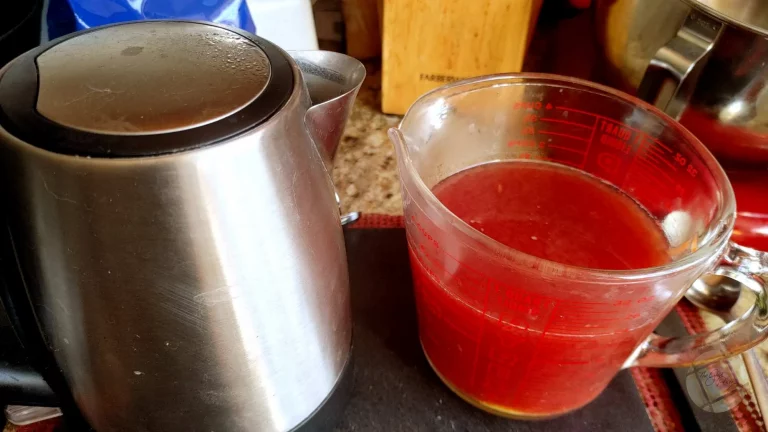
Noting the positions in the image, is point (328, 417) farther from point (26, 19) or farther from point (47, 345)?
point (26, 19)

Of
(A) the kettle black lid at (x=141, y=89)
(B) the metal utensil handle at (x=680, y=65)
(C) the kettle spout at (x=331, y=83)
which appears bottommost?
(B) the metal utensil handle at (x=680, y=65)

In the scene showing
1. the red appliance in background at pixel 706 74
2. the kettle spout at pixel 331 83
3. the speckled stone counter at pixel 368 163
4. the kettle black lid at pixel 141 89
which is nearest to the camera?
the kettle black lid at pixel 141 89

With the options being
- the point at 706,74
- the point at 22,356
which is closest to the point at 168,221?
the point at 22,356

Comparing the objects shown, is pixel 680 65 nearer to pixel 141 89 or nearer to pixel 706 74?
pixel 706 74

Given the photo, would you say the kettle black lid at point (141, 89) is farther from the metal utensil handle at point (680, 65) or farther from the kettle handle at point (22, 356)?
the metal utensil handle at point (680, 65)

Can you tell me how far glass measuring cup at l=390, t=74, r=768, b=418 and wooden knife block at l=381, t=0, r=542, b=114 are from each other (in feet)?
0.82

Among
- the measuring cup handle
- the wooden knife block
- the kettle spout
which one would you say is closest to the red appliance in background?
the wooden knife block

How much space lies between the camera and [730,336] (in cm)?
48

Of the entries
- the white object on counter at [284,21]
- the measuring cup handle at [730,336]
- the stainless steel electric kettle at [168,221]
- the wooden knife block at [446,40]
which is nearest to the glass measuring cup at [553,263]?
the measuring cup handle at [730,336]

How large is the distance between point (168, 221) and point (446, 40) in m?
0.59

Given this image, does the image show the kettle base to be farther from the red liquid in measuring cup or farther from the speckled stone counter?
the speckled stone counter

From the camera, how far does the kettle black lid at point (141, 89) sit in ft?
1.03

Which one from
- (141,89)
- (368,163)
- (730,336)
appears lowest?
(368,163)

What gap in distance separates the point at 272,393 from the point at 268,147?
0.19 metres
